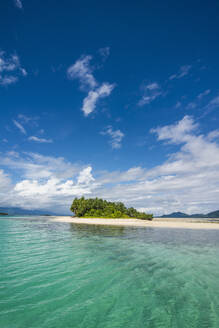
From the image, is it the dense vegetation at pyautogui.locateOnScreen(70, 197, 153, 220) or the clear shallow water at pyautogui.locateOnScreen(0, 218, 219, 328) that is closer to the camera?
the clear shallow water at pyautogui.locateOnScreen(0, 218, 219, 328)

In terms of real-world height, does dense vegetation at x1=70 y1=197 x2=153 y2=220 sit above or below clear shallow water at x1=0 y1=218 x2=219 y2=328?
above

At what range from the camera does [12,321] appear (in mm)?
6273

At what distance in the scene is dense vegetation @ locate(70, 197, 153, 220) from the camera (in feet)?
325

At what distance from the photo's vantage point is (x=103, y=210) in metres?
101

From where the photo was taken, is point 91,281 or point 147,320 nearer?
point 147,320

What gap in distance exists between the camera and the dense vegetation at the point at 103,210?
98938 mm

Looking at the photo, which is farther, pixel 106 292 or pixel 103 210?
pixel 103 210

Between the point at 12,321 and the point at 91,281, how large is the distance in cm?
501

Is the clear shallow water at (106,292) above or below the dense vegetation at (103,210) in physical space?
below

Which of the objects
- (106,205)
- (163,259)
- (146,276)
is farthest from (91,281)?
(106,205)

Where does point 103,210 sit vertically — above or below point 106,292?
above

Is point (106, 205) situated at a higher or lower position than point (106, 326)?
higher

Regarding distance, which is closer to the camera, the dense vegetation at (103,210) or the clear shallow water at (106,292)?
the clear shallow water at (106,292)

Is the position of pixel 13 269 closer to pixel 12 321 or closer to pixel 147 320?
pixel 12 321
